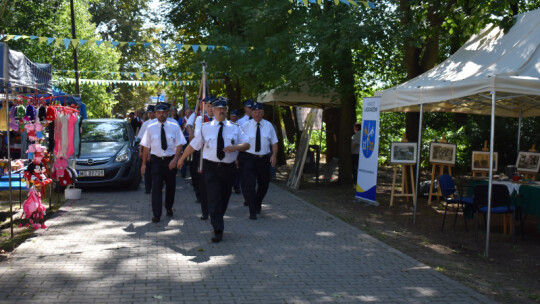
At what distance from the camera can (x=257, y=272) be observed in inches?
269

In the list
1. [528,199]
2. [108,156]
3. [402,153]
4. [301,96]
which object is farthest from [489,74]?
[108,156]

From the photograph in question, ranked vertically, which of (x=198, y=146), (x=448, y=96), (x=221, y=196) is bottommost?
(x=221, y=196)

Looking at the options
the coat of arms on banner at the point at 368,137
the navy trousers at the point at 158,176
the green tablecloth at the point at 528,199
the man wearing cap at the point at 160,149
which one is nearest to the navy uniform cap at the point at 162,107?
the man wearing cap at the point at 160,149

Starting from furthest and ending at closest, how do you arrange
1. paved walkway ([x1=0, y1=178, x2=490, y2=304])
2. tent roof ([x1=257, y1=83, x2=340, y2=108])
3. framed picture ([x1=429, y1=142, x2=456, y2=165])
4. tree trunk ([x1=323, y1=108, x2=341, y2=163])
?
tree trunk ([x1=323, y1=108, x2=341, y2=163]) < tent roof ([x1=257, y1=83, x2=340, y2=108]) < framed picture ([x1=429, y1=142, x2=456, y2=165]) < paved walkway ([x1=0, y1=178, x2=490, y2=304])

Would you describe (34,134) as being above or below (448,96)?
below

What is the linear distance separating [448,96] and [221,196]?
159 inches

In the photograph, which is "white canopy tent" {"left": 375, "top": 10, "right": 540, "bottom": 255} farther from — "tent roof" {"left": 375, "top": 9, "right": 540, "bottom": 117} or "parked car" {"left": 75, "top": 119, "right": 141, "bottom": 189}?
"parked car" {"left": 75, "top": 119, "right": 141, "bottom": 189}

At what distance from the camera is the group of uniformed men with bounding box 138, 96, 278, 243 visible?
8.60 m

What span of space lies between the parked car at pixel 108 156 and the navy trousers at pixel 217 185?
A: 6.50m

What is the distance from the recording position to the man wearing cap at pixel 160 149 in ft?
33.4

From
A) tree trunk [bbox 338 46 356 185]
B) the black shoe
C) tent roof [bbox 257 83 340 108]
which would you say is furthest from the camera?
tree trunk [bbox 338 46 356 185]

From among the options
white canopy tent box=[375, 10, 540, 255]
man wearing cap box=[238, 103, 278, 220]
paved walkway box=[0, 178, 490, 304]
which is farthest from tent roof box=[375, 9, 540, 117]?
paved walkway box=[0, 178, 490, 304]

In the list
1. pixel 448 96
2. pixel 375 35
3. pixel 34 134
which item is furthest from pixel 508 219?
pixel 34 134

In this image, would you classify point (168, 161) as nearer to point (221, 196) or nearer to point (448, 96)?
point (221, 196)
